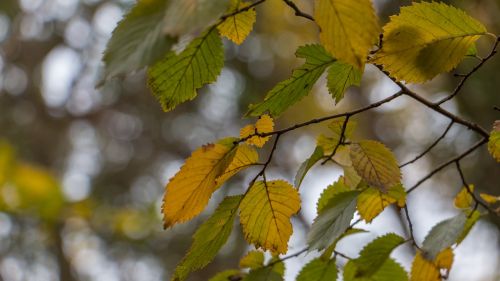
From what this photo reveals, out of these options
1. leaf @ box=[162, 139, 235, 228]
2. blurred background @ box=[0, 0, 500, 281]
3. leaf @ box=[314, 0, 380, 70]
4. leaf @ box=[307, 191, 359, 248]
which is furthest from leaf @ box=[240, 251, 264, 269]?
blurred background @ box=[0, 0, 500, 281]

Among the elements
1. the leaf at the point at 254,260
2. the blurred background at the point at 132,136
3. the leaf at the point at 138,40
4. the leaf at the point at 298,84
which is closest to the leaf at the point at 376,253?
the leaf at the point at 254,260

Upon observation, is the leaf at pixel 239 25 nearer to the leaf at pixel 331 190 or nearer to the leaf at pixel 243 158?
the leaf at pixel 243 158

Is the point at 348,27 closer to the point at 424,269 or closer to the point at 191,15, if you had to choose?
the point at 191,15

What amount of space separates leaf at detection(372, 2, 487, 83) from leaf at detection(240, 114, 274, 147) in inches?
4.8

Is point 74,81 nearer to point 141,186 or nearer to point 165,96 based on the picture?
point 141,186

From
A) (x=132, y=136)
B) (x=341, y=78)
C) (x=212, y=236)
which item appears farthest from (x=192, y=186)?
(x=132, y=136)

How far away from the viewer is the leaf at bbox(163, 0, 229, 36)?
1.14 ft

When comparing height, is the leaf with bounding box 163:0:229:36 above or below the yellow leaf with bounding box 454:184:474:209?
below

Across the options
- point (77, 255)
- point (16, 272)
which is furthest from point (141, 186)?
point (16, 272)

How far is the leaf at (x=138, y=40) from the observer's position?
361 mm

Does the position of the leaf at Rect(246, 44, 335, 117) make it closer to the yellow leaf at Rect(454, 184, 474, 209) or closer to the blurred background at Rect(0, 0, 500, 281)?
the yellow leaf at Rect(454, 184, 474, 209)

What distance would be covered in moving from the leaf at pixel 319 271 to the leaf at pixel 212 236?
7.1 inches

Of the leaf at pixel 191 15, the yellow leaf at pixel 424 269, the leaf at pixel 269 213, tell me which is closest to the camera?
the leaf at pixel 191 15

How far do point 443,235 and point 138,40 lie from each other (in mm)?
458
